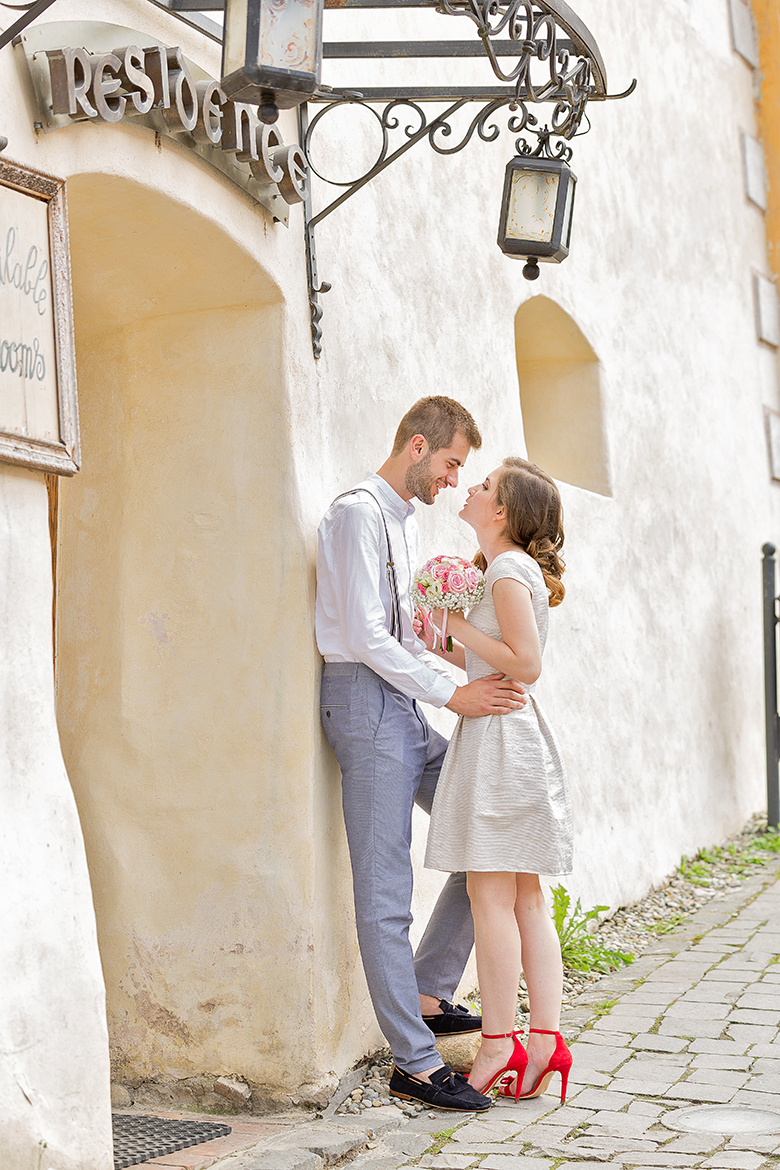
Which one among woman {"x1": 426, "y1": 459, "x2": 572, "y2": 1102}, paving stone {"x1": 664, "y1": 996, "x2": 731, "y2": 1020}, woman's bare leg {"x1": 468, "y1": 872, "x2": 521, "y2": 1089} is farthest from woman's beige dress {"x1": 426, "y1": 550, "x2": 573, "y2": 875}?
paving stone {"x1": 664, "y1": 996, "x2": 731, "y2": 1020}

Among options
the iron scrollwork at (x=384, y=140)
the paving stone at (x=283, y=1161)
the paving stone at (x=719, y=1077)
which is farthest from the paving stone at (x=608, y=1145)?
the iron scrollwork at (x=384, y=140)

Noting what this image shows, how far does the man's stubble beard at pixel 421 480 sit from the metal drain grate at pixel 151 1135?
1.92 metres

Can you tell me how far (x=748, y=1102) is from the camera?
384cm

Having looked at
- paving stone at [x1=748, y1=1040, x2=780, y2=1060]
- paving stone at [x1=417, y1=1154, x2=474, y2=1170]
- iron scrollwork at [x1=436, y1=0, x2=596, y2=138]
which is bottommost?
paving stone at [x1=748, y1=1040, x2=780, y2=1060]

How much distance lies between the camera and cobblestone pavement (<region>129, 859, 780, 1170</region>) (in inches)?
135

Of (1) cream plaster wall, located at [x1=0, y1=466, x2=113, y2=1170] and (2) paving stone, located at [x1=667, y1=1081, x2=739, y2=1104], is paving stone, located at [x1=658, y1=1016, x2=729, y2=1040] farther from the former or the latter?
(1) cream plaster wall, located at [x1=0, y1=466, x2=113, y2=1170]

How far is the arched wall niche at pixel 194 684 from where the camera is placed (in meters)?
3.92

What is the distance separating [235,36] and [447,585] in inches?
68.7

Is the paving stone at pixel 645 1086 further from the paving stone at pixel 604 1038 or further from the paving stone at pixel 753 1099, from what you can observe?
the paving stone at pixel 604 1038

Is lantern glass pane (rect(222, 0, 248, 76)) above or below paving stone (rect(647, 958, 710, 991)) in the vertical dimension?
above

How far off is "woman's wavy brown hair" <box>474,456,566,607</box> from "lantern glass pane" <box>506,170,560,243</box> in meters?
0.84

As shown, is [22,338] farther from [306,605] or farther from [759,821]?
[759,821]

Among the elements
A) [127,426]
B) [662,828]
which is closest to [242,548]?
[127,426]

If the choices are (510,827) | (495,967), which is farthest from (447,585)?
(495,967)
